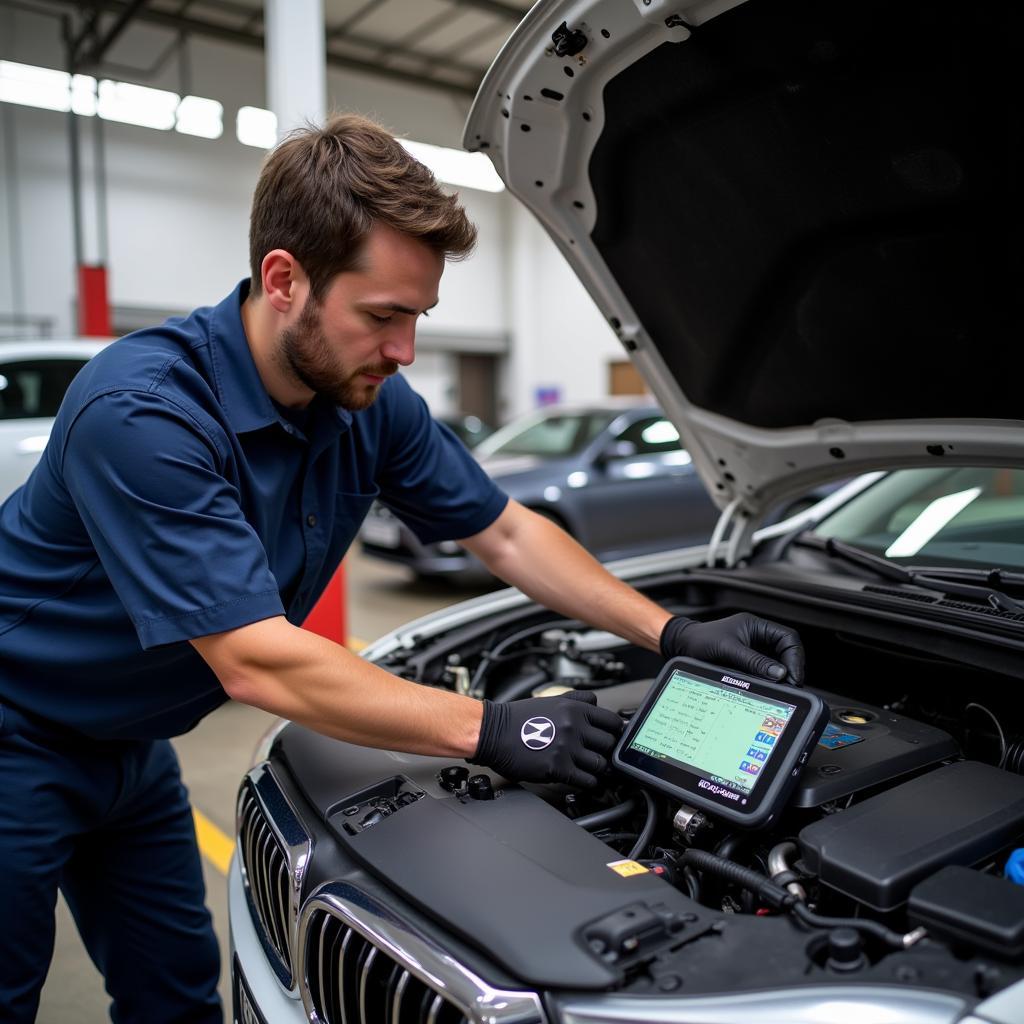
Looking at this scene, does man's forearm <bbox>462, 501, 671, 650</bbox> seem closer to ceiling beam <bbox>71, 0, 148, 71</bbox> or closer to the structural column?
the structural column

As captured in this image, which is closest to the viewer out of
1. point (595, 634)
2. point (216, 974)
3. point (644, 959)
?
point (644, 959)

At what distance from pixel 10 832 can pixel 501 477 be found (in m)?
4.24

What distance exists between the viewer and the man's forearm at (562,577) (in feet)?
5.48

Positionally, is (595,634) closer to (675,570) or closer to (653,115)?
(675,570)

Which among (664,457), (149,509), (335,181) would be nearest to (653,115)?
(335,181)

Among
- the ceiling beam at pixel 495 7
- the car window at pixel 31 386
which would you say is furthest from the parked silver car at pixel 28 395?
the ceiling beam at pixel 495 7

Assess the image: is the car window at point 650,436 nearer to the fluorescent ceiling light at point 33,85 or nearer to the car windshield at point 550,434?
the car windshield at point 550,434

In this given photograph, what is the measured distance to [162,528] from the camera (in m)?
1.17

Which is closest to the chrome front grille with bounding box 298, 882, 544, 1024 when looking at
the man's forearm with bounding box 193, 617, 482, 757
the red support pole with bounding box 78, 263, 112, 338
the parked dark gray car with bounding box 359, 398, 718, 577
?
the man's forearm with bounding box 193, 617, 482, 757

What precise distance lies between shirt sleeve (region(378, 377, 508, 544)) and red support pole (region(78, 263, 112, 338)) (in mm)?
8802

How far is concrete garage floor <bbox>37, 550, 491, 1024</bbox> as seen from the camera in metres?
2.04

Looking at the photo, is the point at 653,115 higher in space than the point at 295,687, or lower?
higher

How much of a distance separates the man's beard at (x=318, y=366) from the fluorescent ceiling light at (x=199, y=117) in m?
9.79

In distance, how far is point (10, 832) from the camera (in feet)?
4.34
